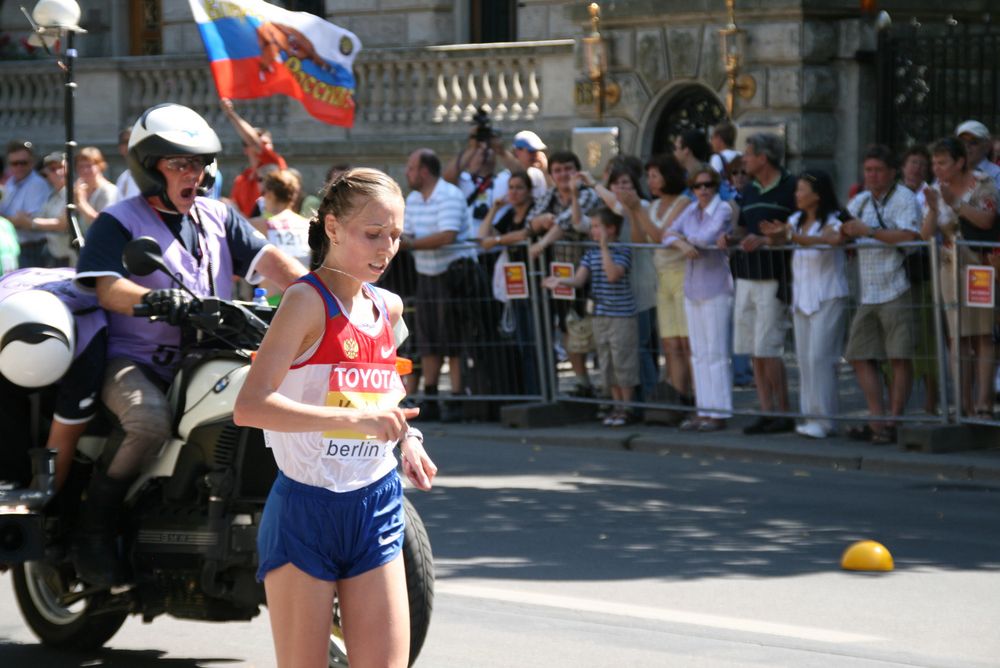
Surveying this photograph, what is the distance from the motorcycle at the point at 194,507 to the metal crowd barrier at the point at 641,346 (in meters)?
6.20

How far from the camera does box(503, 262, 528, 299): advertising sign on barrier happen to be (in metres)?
13.6

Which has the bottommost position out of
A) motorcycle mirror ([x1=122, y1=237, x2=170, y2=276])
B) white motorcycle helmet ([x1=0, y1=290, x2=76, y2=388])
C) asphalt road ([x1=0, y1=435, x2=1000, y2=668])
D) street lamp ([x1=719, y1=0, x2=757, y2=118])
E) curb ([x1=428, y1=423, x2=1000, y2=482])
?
asphalt road ([x1=0, y1=435, x2=1000, y2=668])

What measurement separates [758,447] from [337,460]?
7.70 metres

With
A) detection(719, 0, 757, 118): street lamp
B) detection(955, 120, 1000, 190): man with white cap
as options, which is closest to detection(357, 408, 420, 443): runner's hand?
detection(955, 120, 1000, 190): man with white cap

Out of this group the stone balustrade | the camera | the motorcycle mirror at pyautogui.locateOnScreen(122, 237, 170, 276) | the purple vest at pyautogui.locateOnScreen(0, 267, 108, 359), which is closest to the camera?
the motorcycle mirror at pyautogui.locateOnScreen(122, 237, 170, 276)

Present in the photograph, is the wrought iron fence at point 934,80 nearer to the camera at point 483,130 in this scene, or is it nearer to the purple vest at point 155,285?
the camera at point 483,130

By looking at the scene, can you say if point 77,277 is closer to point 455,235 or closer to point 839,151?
point 455,235

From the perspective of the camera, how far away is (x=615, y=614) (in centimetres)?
732

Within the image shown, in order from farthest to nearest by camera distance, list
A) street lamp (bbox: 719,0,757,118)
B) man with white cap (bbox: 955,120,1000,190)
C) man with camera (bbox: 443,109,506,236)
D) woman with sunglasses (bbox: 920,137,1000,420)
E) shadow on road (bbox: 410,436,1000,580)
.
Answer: street lamp (bbox: 719,0,757,118), man with camera (bbox: 443,109,506,236), man with white cap (bbox: 955,120,1000,190), woman with sunglasses (bbox: 920,137,1000,420), shadow on road (bbox: 410,436,1000,580)

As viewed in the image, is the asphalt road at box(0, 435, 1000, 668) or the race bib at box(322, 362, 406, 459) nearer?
the race bib at box(322, 362, 406, 459)

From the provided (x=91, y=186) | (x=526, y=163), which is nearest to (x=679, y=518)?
(x=526, y=163)

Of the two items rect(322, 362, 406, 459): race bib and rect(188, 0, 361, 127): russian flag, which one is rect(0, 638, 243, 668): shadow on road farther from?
rect(188, 0, 361, 127): russian flag

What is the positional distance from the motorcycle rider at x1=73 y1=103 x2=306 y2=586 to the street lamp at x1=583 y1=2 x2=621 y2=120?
12.5 metres

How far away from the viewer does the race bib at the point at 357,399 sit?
4527 mm
